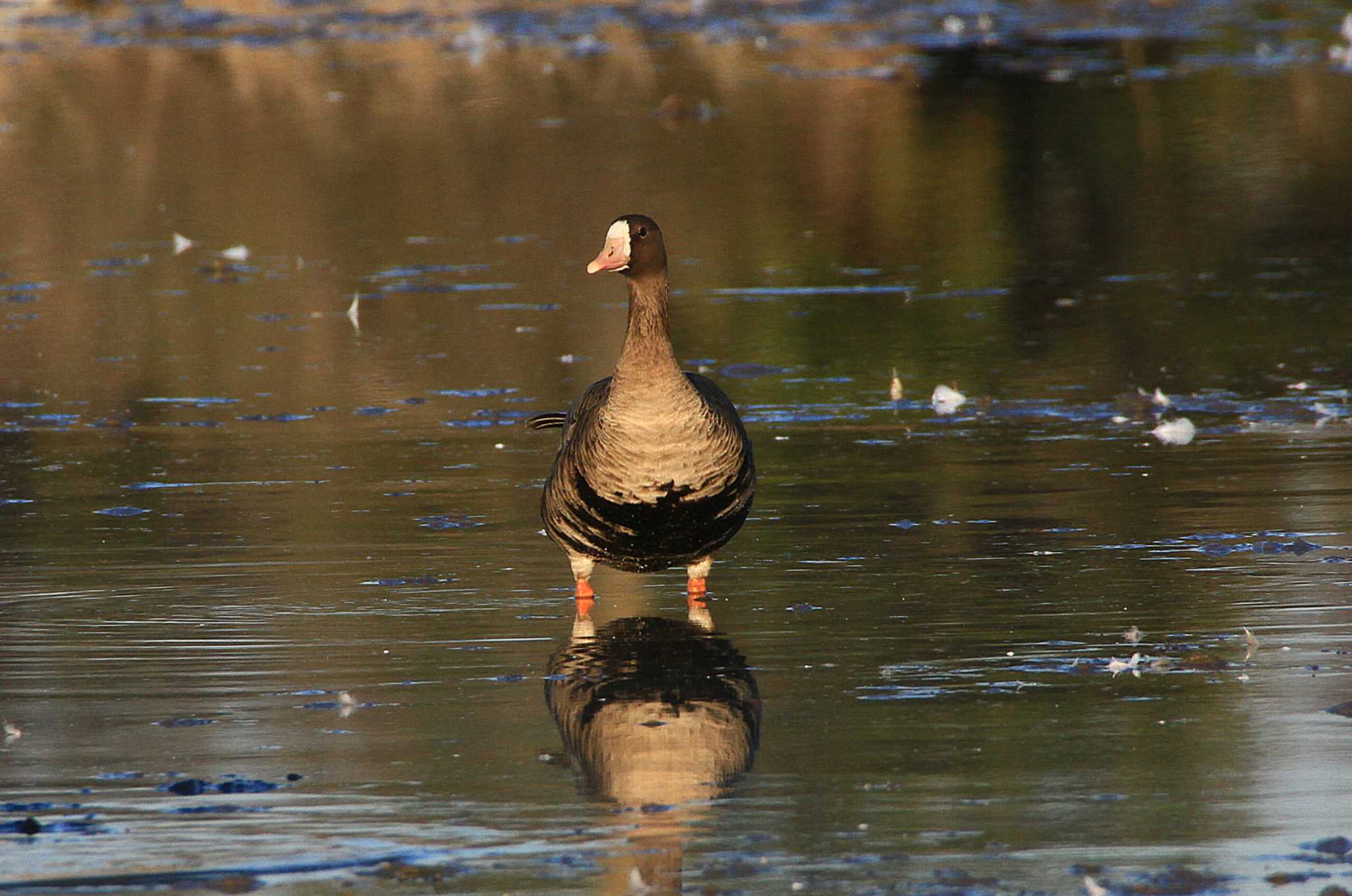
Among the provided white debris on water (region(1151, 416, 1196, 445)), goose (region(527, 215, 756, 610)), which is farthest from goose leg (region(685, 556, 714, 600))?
white debris on water (region(1151, 416, 1196, 445))

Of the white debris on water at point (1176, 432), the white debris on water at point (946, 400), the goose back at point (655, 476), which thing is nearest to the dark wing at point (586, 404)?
the goose back at point (655, 476)

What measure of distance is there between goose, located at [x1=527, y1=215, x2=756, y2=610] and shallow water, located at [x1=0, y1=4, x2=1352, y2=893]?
266 mm

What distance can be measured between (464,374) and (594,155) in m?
9.71

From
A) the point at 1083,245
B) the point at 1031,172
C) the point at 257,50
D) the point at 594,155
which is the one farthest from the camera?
the point at 257,50

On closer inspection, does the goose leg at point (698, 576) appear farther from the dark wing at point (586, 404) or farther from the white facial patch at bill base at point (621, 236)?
the white facial patch at bill base at point (621, 236)

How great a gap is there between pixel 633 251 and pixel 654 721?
2.48m

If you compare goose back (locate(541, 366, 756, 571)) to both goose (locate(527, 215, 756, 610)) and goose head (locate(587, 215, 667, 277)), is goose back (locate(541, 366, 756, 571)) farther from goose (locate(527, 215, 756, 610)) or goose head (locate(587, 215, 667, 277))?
goose head (locate(587, 215, 667, 277))

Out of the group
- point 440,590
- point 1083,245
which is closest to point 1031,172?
point 1083,245

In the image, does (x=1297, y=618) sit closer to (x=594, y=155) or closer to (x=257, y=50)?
(x=594, y=155)

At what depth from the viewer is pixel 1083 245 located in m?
16.8

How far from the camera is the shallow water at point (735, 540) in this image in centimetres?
546

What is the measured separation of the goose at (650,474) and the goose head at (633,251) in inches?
6.0

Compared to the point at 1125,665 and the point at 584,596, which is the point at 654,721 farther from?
the point at 584,596

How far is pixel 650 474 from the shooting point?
7586 mm
